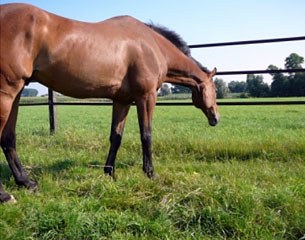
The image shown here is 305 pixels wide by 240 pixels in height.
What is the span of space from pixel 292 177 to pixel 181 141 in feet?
7.32

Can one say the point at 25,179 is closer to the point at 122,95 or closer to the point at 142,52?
the point at 122,95

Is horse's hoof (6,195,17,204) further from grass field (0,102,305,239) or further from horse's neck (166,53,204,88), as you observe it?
horse's neck (166,53,204,88)

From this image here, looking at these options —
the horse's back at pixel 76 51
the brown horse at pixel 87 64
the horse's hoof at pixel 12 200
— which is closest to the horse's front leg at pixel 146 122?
the brown horse at pixel 87 64

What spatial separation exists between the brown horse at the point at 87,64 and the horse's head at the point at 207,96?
12 centimetres

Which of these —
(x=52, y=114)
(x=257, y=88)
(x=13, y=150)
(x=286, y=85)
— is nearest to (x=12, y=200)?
(x=13, y=150)

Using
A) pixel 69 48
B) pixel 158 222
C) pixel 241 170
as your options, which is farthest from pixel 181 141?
pixel 158 222

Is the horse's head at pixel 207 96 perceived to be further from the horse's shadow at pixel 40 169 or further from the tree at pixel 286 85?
the tree at pixel 286 85

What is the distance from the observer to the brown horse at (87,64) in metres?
3.45

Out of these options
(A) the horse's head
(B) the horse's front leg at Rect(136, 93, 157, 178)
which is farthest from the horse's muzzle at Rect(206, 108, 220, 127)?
(B) the horse's front leg at Rect(136, 93, 157, 178)

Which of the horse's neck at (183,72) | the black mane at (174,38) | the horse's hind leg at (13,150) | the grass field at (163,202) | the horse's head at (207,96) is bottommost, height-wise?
the grass field at (163,202)

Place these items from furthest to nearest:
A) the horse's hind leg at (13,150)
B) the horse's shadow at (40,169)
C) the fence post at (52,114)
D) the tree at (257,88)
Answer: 1. the tree at (257,88)
2. the fence post at (52,114)
3. the horse's shadow at (40,169)
4. the horse's hind leg at (13,150)

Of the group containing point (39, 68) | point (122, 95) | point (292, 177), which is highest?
point (39, 68)

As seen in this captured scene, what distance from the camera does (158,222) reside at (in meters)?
2.83

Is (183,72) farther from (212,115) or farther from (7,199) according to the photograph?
(7,199)
